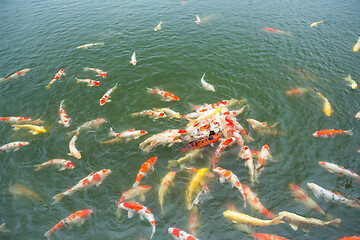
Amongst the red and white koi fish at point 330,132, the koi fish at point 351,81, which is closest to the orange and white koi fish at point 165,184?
the red and white koi fish at point 330,132

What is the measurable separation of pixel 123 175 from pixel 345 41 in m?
→ 18.1

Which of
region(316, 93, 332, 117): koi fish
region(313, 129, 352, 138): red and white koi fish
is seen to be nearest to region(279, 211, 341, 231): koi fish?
region(313, 129, 352, 138): red and white koi fish

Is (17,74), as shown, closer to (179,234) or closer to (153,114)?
(153,114)

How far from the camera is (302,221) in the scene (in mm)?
6391

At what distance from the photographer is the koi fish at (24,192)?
7480mm

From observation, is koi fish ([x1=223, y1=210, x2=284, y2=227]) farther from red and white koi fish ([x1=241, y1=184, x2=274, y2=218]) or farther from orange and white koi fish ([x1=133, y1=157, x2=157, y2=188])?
orange and white koi fish ([x1=133, y1=157, x2=157, y2=188])

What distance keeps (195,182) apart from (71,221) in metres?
4.19

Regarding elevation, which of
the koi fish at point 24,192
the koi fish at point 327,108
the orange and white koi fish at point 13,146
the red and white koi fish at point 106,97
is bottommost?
the koi fish at point 24,192

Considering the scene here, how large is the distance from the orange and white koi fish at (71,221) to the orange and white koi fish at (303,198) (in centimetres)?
710

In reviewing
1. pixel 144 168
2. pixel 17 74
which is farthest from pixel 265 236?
pixel 17 74

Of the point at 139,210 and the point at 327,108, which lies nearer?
the point at 139,210

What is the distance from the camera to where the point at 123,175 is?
807 centimetres

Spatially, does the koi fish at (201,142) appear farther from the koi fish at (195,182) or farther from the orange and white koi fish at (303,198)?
A: the orange and white koi fish at (303,198)

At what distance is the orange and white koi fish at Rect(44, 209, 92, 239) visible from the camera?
657 cm
